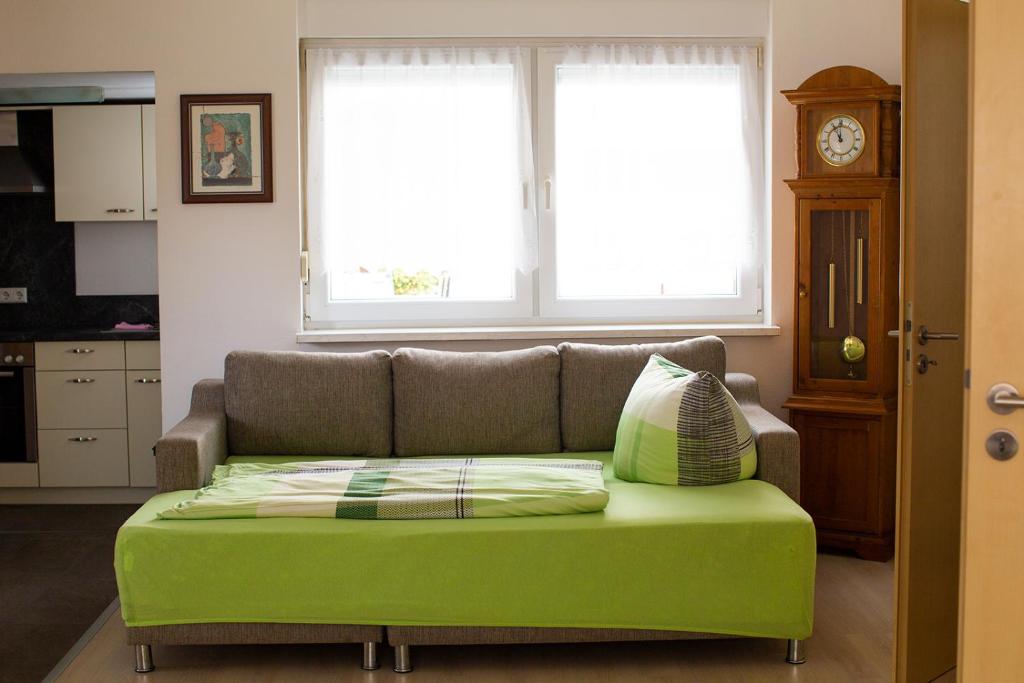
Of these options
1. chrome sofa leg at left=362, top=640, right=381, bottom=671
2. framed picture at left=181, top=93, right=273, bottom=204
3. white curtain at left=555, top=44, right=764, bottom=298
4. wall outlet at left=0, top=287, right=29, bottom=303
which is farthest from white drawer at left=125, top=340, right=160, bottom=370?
chrome sofa leg at left=362, top=640, right=381, bottom=671

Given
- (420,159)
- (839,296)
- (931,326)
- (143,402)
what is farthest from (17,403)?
(931,326)

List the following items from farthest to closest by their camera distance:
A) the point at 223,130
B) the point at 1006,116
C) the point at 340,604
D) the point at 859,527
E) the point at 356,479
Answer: the point at 223,130
the point at 859,527
the point at 356,479
the point at 340,604
the point at 1006,116

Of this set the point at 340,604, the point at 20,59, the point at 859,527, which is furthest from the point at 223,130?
the point at 859,527

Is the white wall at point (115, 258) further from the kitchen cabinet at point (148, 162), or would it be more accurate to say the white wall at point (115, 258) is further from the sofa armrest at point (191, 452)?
the sofa armrest at point (191, 452)

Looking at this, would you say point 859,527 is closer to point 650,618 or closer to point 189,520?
point 650,618

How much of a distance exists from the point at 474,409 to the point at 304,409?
638 millimetres

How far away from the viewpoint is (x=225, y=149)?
176 inches

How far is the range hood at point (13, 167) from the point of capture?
539 cm

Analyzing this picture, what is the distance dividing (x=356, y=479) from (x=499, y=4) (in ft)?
7.33

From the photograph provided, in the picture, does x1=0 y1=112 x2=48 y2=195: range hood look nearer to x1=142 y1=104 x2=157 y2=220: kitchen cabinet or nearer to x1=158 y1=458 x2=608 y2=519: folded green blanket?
x1=142 y1=104 x2=157 y2=220: kitchen cabinet

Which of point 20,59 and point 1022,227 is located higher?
point 20,59

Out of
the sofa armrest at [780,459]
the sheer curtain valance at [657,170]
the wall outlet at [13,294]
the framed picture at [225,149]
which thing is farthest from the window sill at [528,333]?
the wall outlet at [13,294]

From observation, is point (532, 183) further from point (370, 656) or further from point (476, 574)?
point (370, 656)

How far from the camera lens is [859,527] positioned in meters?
4.20
